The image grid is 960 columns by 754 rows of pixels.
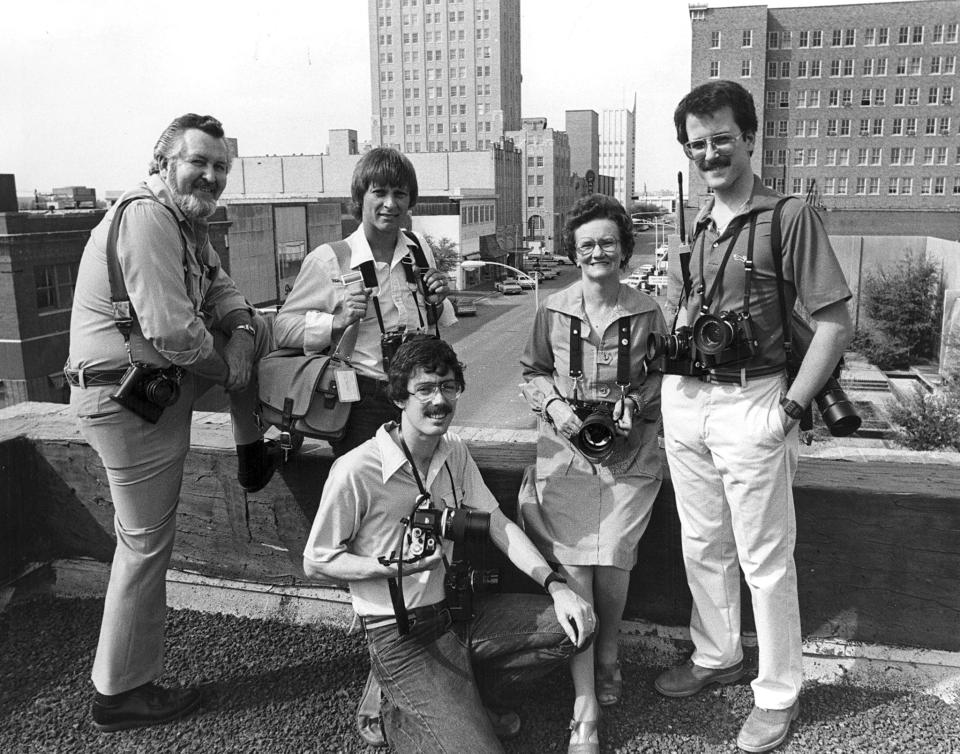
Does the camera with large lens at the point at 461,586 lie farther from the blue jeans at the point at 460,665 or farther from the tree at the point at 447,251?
the tree at the point at 447,251

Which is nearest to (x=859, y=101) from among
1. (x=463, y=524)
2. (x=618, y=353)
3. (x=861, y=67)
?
(x=861, y=67)

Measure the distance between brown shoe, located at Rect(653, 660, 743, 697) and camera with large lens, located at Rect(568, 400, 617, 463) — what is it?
0.87 m

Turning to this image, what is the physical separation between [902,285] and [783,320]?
48.4 meters

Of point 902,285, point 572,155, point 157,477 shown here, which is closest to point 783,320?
point 157,477

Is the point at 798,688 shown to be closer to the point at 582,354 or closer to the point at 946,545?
the point at 946,545

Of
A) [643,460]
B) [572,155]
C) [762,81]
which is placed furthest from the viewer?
[572,155]

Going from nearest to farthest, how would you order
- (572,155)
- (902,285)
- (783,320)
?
1. (783,320)
2. (902,285)
3. (572,155)

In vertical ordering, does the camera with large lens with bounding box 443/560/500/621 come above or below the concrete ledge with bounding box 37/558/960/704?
above

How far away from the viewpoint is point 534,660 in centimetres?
308

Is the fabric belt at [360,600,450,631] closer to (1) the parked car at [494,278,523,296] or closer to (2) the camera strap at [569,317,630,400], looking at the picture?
(2) the camera strap at [569,317,630,400]

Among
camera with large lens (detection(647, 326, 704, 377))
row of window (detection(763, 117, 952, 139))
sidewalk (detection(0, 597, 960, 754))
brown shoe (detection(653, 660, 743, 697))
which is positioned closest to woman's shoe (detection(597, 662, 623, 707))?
sidewalk (detection(0, 597, 960, 754))

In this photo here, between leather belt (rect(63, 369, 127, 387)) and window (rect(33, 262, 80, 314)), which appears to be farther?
window (rect(33, 262, 80, 314))

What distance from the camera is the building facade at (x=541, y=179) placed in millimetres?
96250

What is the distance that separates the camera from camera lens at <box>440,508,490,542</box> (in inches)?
113
